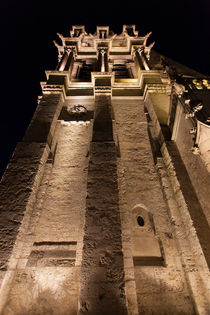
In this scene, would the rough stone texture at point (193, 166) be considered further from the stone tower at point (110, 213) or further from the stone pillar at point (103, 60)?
the stone pillar at point (103, 60)

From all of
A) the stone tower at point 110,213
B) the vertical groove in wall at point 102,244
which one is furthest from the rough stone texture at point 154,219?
the vertical groove in wall at point 102,244

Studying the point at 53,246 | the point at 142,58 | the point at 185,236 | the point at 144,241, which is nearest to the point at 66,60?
the point at 142,58

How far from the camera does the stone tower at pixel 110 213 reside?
4613mm

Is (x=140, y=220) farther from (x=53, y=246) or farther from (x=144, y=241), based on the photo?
(x=53, y=246)

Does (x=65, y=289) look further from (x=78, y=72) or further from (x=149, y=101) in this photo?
(x=78, y=72)

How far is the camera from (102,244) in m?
4.57

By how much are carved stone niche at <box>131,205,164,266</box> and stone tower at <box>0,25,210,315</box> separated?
0.03 metres

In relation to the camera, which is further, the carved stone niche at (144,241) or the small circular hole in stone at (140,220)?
the small circular hole in stone at (140,220)

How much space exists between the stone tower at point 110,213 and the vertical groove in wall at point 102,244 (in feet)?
0.07

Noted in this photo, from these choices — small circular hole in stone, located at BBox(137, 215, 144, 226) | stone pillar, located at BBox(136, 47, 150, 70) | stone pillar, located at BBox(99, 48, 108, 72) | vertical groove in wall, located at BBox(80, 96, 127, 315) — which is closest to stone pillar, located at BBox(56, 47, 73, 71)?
stone pillar, located at BBox(99, 48, 108, 72)

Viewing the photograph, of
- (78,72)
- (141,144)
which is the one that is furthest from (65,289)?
(78,72)

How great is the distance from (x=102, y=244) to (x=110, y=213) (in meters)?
0.83

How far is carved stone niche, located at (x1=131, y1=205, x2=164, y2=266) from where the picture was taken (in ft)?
18.3

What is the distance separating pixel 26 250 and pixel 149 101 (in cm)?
852
